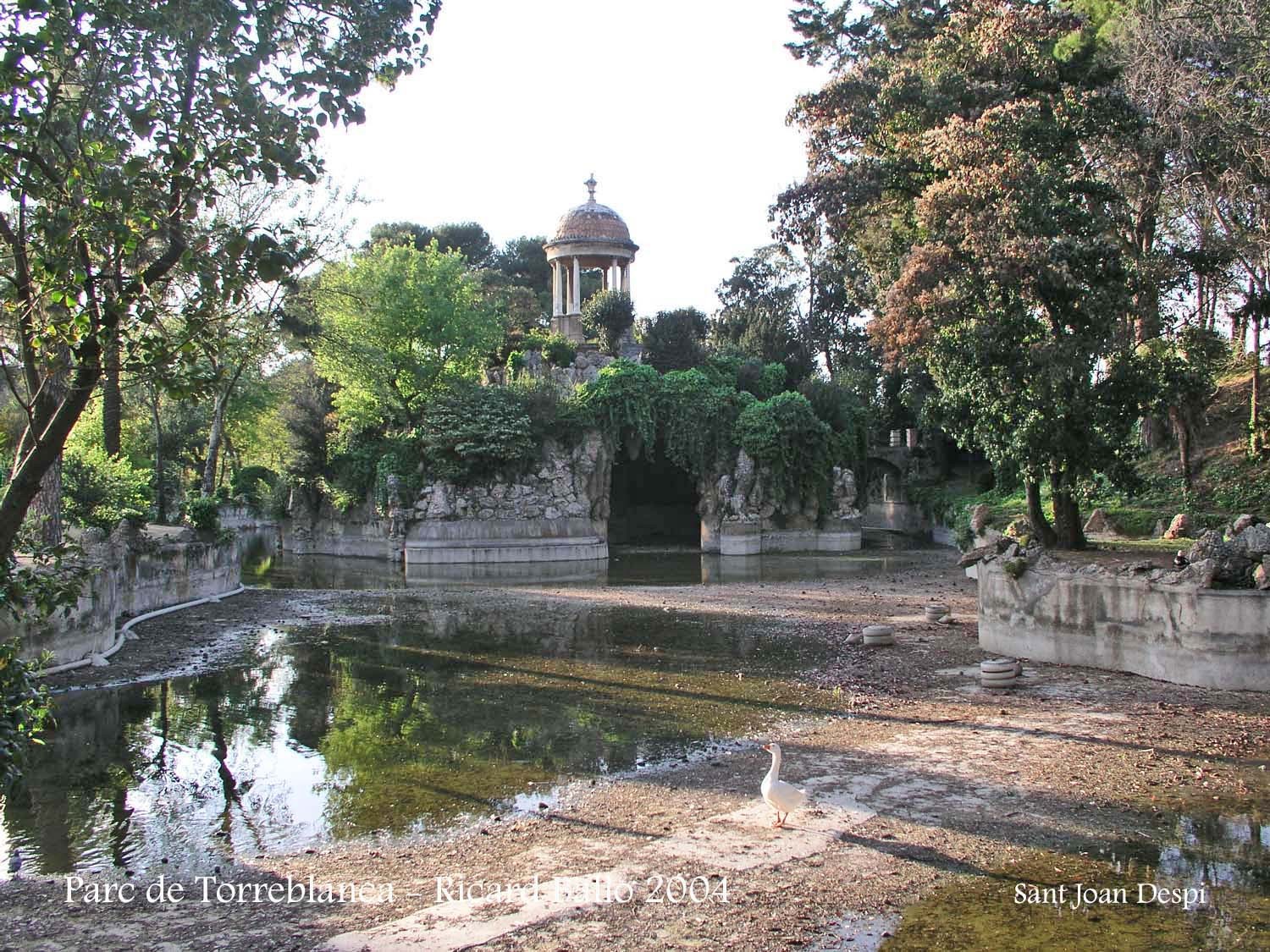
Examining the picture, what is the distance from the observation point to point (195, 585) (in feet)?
67.8

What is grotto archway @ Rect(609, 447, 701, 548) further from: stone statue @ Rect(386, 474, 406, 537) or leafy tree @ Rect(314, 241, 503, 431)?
stone statue @ Rect(386, 474, 406, 537)

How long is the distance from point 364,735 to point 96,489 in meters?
13.1

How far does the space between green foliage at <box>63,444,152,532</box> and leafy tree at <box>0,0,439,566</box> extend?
49.1ft

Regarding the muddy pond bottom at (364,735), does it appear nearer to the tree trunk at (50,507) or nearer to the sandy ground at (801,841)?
the sandy ground at (801,841)

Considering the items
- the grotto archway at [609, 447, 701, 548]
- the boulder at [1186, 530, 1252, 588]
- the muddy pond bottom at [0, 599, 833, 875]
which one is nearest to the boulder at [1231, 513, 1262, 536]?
the boulder at [1186, 530, 1252, 588]

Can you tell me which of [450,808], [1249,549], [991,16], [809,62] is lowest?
[450,808]

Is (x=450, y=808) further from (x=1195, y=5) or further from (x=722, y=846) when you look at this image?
(x=1195, y=5)

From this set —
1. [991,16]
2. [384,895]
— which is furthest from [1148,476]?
[384,895]

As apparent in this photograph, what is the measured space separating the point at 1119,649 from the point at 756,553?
2601 centimetres

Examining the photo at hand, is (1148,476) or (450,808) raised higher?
(1148,476)

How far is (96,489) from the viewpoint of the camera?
20.0m

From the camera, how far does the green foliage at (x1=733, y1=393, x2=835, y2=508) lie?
125 feet

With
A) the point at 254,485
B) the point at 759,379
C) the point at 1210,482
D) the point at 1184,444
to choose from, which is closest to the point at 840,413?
the point at 759,379

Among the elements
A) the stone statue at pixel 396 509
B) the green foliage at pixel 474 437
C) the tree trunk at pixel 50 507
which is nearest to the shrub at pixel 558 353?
the green foliage at pixel 474 437
